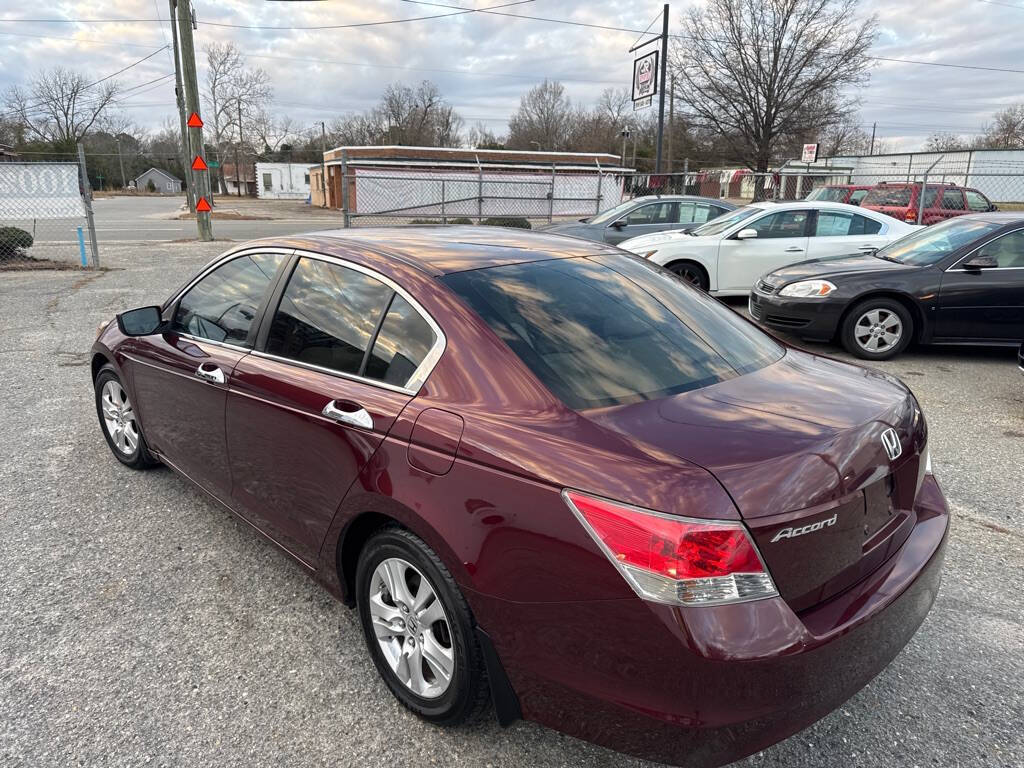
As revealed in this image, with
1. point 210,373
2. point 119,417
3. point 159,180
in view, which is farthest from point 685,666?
point 159,180

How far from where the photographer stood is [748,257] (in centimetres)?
980

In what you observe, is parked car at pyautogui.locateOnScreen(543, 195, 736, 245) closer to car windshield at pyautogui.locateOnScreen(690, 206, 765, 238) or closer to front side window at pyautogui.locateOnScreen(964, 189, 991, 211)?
car windshield at pyautogui.locateOnScreen(690, 206, 765, 238)

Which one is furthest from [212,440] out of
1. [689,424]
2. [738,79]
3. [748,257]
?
[738,79]

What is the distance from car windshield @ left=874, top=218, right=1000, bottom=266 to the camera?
7.14m

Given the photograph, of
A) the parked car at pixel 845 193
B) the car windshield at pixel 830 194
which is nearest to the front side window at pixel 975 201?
the parked car at pixel 845 193

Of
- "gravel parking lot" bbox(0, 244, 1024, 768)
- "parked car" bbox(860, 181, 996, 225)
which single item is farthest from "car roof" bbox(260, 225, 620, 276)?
"parked car" bbox(860, 181, 996, 225)

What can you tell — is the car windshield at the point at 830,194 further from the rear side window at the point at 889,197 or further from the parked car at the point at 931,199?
the parked car at the point at 931,199

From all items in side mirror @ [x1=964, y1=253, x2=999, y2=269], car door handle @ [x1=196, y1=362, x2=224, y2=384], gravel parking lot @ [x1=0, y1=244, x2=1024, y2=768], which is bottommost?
gravel parking lot @ [x1=0, y1=244, x2=1024, y2=768]

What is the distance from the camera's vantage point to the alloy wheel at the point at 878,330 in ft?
23.4

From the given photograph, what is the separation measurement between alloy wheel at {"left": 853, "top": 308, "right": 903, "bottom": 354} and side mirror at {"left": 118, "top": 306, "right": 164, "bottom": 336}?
6397mm

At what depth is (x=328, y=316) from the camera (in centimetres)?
277

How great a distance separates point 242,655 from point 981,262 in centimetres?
734

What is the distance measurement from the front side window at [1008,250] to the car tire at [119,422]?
7.52m

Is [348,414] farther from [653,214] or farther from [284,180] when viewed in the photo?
[284,180]
